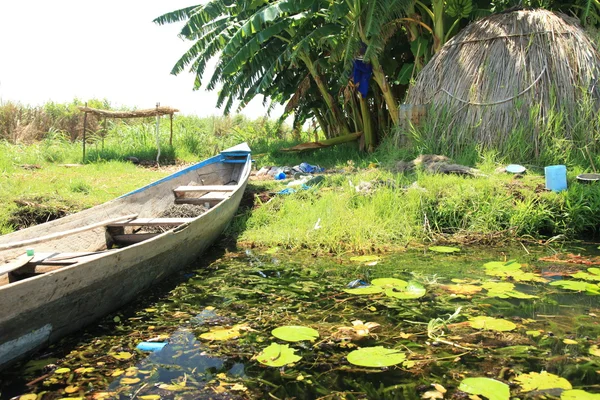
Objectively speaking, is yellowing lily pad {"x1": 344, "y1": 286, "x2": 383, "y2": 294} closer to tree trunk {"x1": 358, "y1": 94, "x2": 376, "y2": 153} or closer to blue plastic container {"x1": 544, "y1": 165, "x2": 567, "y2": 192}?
blue plastic container {"x1": 544, "y1": 165, "x2": 567, "y2": 192}

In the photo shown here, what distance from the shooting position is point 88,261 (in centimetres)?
295

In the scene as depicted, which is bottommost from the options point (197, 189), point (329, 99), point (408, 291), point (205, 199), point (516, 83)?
point (408, 291)

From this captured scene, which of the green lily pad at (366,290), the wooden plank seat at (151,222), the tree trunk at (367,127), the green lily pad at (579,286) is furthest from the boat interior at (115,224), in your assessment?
the tree trunk at (367,127)

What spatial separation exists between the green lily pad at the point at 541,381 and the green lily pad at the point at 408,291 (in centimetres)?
112

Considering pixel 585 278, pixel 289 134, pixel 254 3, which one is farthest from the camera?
pixel 289 134

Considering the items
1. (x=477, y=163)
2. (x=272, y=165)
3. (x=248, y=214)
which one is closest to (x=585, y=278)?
(x=477, y=163)

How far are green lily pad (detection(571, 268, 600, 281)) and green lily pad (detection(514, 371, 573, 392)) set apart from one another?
5.45 ft

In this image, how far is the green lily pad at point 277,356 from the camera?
2.57 meters

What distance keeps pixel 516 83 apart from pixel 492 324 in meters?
4.76

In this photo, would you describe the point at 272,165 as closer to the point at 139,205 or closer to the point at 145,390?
the point at 139,205

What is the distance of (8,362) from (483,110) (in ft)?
20.4

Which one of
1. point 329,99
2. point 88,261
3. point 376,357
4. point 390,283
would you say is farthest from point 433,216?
point 329,99

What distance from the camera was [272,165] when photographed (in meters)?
9.35

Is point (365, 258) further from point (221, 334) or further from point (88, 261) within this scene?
point (88, 261)
